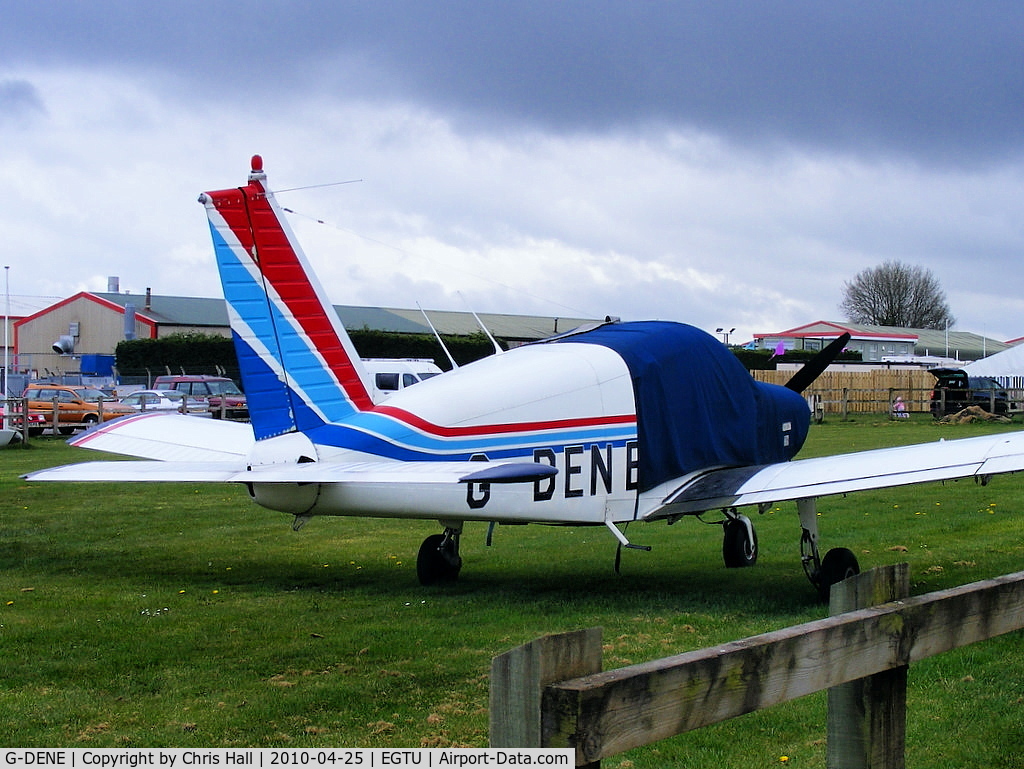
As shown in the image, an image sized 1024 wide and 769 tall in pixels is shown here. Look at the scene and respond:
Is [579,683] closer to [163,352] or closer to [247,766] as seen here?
[247,766]

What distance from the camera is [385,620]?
27.2ft

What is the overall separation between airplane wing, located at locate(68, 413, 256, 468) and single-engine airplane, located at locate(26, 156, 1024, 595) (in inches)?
26.7

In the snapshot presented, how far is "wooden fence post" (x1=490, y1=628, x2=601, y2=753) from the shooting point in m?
2.57

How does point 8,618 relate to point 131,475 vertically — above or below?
below

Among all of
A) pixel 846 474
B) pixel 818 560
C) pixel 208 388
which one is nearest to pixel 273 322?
pixel 846 474

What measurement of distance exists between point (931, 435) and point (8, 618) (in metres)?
29.4

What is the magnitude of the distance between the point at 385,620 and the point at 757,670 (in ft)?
18.1

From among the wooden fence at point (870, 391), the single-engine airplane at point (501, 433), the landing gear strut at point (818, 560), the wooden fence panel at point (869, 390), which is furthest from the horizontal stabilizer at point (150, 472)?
the wooden fence panel at point (869, 390)

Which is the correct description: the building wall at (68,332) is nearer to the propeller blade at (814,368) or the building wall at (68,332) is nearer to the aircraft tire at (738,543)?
the propeller blade at (814,368)

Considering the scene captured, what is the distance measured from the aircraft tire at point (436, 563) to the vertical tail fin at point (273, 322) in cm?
146

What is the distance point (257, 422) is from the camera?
9016 millimetres

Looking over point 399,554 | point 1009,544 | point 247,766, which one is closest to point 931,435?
point 1009,544

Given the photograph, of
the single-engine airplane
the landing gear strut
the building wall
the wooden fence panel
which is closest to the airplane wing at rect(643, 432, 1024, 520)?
the single-engine airplane

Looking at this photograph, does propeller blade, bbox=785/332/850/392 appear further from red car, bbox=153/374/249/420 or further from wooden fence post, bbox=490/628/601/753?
red car, bbox=153/374/249/420
